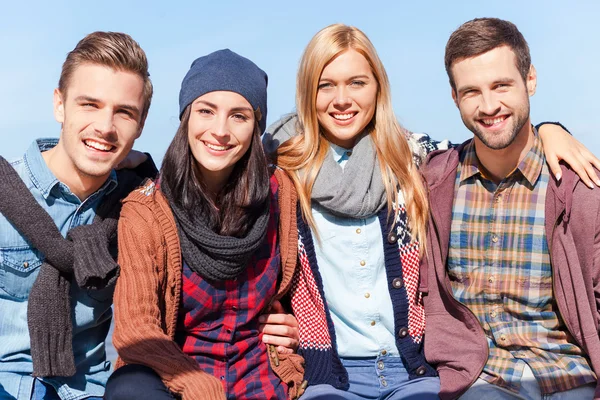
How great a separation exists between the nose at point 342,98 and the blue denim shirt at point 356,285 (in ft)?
1.66

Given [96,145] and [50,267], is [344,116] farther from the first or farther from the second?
[50,267]

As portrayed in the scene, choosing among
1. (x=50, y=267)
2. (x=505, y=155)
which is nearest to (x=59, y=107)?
(x=50, y=267)

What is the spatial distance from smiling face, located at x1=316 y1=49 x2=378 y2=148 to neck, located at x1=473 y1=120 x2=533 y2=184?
559mm

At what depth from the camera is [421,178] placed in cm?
355

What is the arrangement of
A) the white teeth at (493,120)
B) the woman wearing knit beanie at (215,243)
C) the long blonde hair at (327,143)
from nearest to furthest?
the woman wearing knit beanie at (215,243) → the white teeth at (493,120) → the long blonde hair at (327,143)

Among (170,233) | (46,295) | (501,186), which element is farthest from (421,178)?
(46,295)

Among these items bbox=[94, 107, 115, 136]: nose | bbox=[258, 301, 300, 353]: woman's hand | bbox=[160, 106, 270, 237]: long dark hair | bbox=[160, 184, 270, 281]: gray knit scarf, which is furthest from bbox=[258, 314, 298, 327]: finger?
bbox=[94, 107, 115, 136]: nose

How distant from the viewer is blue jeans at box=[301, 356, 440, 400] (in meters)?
3.18

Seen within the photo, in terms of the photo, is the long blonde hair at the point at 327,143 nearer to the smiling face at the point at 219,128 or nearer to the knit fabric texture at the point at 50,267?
the smiling face at the point at 219,128

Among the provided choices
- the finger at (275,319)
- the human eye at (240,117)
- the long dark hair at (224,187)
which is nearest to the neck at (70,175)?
the long dark hair at (224,187)

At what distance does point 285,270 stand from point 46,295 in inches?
38.9

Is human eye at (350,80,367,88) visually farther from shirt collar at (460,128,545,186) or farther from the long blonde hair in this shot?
shirt collar at (460,128,545,186)

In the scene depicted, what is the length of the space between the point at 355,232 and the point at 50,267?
1307mm

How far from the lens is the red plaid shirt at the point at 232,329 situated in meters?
3.11
